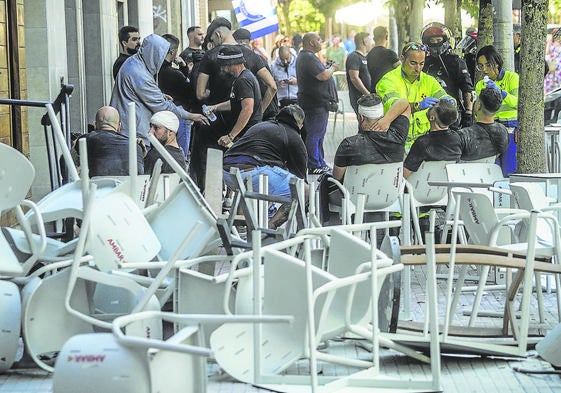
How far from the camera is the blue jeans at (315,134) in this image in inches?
741

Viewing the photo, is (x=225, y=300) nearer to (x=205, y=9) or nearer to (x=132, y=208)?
(x=132, y=208)

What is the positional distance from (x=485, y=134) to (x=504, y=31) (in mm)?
5375

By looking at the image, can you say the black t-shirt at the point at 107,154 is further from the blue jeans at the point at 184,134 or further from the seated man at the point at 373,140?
the blue jeans at the point at 184,134

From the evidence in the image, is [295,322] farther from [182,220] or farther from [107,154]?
[107,154]

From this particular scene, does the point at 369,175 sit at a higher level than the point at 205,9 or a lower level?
lower

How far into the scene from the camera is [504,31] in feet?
53.7

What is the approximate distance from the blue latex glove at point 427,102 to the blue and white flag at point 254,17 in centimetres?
987

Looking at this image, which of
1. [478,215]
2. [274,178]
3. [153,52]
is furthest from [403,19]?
[478,215]

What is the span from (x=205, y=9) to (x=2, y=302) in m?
29.6

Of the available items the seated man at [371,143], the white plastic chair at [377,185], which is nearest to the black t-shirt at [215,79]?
the seated man at [371,143]

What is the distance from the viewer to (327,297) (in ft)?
20.0

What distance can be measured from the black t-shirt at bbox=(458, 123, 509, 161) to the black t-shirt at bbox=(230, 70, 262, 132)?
2.76m

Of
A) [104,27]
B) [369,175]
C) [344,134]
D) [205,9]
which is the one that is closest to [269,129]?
[369,175]

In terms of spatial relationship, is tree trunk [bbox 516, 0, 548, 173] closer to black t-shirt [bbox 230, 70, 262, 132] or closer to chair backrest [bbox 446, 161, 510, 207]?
chair backrest [bbox 446, 161, 510, 207]
